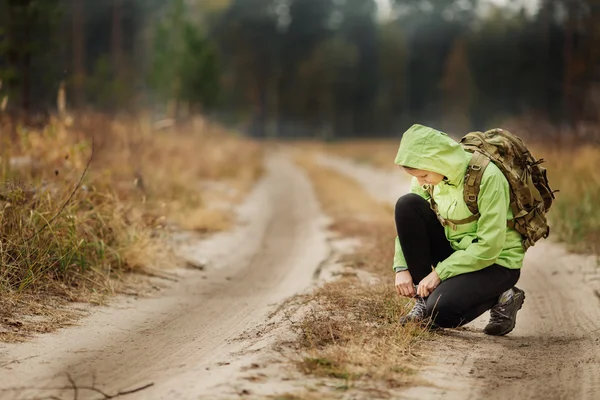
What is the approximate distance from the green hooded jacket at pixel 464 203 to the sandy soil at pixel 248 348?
53cm

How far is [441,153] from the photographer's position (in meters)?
4.81

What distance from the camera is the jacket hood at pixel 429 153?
480cm

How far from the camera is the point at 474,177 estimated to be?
15.9 ft

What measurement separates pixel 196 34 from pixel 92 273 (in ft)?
99.1

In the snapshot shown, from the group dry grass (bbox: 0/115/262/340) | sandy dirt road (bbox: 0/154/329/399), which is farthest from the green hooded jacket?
dry grass (bbox: 0/115/262/340)

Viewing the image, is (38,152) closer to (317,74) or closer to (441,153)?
(441,153)

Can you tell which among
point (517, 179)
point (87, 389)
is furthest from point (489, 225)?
point (87, 389)

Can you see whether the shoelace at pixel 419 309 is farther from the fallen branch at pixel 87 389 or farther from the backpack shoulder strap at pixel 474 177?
the fallen branch at pixel 87 389

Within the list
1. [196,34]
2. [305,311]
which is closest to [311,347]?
[305,311]

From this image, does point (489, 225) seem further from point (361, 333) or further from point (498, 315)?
point (361, 333)

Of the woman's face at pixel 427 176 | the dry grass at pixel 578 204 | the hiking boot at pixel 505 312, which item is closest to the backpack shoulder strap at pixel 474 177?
the woman's face at pixel 427 176

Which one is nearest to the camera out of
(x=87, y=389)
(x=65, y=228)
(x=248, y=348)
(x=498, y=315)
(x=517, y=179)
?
(x=87, y=389)

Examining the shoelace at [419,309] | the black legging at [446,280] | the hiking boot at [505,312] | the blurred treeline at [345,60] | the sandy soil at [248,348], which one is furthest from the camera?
the blurred treeline at [345,60]

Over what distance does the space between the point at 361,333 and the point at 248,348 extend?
25.9 inches
